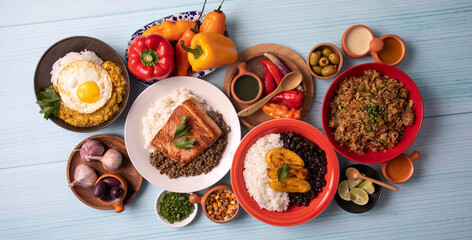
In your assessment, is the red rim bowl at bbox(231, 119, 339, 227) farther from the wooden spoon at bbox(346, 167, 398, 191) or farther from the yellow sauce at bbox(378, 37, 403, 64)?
the yellow sauce at bbox(378, 37, 403, 64)

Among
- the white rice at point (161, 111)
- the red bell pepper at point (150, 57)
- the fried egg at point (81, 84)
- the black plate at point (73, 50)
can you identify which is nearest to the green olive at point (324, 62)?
the white rice at point (161, 111)

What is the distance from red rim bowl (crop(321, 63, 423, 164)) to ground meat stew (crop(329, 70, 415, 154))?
0.05 metres

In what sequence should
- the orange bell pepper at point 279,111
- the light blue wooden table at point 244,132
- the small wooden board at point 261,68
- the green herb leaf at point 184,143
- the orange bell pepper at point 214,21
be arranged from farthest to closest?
the light blue wooden table at point 244,132 < the small wooden board at point 261,68 < the orange bell pepper at point 279,111 < the orange bell pepper at point 214,21 < the green herb leaf at point 184,143

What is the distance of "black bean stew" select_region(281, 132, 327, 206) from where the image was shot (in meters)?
3.52

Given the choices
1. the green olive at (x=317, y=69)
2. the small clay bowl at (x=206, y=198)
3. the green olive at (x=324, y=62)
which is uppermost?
the green olive at (x=324, y=62)

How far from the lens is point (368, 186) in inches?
144

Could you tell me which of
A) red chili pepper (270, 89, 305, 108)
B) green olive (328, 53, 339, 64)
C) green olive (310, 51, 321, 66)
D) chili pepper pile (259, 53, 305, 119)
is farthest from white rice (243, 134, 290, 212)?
green olive (328, 53, 339, 64)

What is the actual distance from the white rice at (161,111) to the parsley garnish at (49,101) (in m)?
1.12

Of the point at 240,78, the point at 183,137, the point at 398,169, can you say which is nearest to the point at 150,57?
the point at 183,137

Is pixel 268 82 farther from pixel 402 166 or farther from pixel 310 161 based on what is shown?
pixel 402 166

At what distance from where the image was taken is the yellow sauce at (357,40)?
3795 millimetres

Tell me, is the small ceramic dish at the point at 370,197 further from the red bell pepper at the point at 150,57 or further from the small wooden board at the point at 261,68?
the red bell pepper at the point at 150,57

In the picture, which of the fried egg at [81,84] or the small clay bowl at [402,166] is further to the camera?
the small clay bowl at [402,166]

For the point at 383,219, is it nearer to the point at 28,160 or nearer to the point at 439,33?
the point at 439,33
